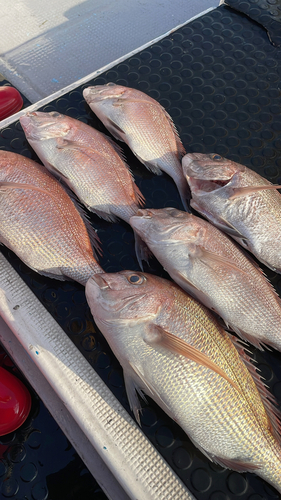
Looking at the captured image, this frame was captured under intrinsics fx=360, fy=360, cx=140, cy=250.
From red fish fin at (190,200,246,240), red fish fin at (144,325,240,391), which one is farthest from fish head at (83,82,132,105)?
red fish fin at (144,325,240,391)

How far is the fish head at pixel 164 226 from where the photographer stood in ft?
5.95

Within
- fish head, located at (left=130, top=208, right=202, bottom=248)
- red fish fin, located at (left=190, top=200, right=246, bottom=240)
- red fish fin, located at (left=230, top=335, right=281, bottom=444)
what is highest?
fish head, located at (left=130, top=208, right=202, bottom=248)

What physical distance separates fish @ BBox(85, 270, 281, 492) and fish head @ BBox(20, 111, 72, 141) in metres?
0.96

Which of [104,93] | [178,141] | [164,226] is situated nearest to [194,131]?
[178,141]

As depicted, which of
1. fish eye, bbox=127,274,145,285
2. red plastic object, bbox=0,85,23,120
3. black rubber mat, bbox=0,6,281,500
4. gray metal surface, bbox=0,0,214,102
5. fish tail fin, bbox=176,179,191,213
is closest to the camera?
black rubber mat, bbox=0,6,281,500

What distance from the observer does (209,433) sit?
146cm

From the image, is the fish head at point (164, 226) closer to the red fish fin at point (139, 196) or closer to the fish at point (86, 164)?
the fish at point (86, 164)

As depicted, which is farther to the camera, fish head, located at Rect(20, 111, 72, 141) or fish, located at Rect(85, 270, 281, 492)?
fish head, located at Rect(20, 111, 72, 141)

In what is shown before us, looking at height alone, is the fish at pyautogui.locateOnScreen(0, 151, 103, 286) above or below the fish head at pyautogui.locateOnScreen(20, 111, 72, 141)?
below

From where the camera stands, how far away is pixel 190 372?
1468 millimetres

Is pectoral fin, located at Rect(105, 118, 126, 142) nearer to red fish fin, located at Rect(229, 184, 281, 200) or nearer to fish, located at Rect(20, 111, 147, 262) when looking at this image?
fish, located at Rect(20, 111, 147, 262)

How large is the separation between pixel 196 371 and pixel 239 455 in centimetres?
38

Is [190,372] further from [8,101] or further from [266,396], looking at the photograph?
[8,101]

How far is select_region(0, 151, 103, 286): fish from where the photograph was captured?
1792 mm
